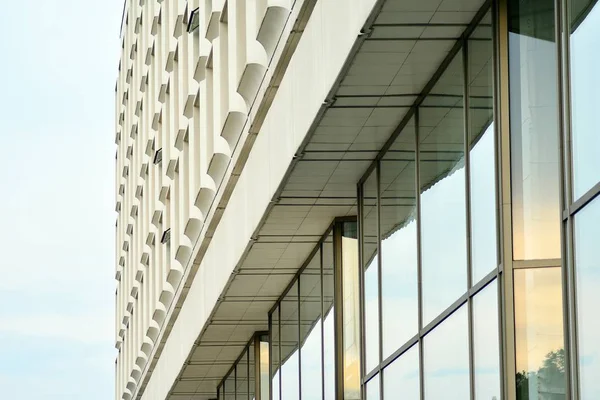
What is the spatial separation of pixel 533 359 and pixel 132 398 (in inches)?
1449

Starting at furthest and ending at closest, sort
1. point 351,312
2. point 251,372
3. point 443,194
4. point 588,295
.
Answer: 1. point 251,372
2. point 351,312
3. point 443,194
4. point 588,295

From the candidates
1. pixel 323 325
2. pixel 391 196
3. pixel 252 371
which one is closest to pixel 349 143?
pixel 391 196

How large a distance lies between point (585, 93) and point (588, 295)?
5.10ft

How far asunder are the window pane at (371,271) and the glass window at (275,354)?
27.2ft

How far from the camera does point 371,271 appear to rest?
19.1m

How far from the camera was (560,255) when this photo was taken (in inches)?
466

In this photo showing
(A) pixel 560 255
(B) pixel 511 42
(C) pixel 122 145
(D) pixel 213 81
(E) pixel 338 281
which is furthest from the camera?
(C) pixel 122 145

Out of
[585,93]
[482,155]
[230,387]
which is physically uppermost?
[482,155]

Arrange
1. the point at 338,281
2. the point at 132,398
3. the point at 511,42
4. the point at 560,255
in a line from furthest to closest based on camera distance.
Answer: the point at 132,398 < the point at 338,281 < the point at 511,42 < the point at 560,255

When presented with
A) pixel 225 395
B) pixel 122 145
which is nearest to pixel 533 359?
pixel 225 395

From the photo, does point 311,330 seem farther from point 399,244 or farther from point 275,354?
point 399,244

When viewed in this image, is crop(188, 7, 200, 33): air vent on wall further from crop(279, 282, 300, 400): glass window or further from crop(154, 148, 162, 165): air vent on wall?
crop(154, 148, 162, 165): air vent on wall

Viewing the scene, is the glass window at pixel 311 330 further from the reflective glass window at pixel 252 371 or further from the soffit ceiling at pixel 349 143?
the reflective glass window at pixel 252 371

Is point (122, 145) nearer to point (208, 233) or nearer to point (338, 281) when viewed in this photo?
point (208, 233)
